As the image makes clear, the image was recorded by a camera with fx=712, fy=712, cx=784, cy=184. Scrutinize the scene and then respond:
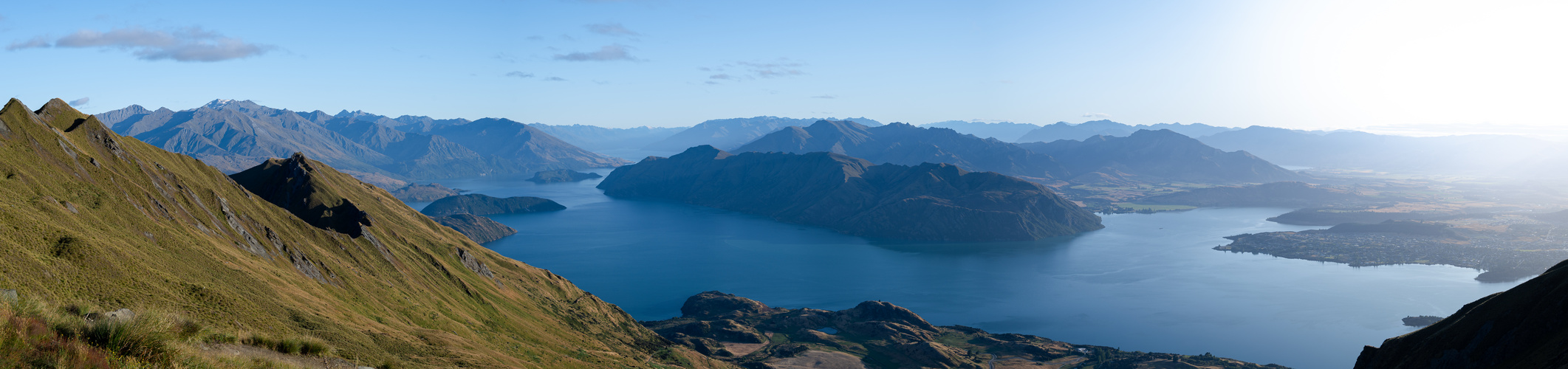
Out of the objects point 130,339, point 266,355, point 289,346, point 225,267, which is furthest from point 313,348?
point 225,267

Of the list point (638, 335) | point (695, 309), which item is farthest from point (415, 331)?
point (695, 309)

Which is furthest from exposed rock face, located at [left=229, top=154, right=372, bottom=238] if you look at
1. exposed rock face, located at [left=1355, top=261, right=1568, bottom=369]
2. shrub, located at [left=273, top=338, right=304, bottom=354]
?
exposed rock face, located at [left=1355, top=261, right=1568, bottom=369]

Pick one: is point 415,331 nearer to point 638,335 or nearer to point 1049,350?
point 638,335

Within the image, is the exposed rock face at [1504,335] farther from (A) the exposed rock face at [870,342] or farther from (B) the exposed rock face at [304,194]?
(B) the exposed rock face at [304,194]

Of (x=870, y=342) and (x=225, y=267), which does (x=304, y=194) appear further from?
(x=870, y=342)

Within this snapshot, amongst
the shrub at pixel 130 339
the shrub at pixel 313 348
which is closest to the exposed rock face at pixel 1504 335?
the shrub at pixel 313 348

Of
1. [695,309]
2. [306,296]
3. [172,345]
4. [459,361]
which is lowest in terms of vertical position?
[695,309]
